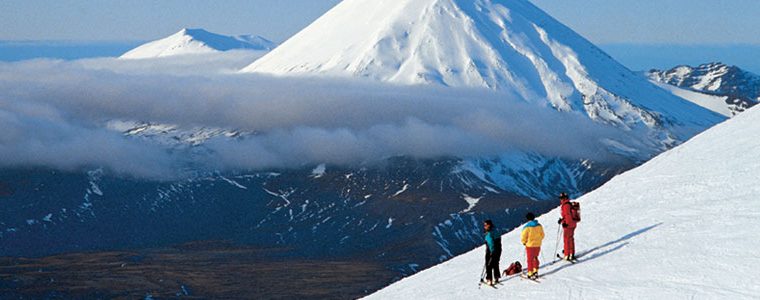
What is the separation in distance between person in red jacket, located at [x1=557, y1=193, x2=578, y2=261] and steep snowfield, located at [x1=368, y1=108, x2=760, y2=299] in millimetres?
509

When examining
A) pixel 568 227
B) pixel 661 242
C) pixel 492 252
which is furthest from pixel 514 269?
pixel 661 242

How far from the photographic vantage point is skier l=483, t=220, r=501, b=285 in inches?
1345

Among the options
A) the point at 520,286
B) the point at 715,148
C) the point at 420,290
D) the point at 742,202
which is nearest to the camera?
the point at 520,286

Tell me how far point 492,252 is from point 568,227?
2909 mm

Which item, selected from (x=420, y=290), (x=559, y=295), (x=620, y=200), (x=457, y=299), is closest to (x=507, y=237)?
(x=620, y=200)

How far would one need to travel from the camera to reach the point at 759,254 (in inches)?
1180

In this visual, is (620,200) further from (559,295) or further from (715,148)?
(559,295)

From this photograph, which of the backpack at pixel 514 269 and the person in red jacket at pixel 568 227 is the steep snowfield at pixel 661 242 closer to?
the person in red jacket at pixel 568 227

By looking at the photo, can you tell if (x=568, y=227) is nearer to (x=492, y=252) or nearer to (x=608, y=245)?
(x=608, y=245)

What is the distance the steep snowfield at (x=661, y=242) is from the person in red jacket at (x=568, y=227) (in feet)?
1.67

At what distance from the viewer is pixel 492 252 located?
3428 cm

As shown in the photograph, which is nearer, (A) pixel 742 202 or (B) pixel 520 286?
(B) pixel 520 286

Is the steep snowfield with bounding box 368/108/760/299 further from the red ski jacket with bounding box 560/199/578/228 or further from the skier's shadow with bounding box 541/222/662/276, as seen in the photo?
the red ski jacket with bounding box 560/199/578/228

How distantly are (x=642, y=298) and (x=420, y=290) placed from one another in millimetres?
13108
